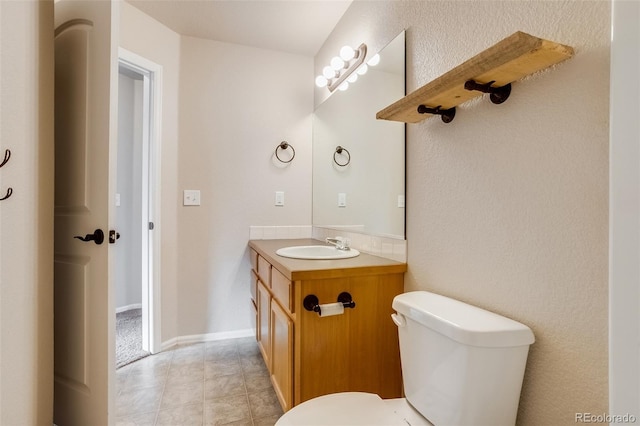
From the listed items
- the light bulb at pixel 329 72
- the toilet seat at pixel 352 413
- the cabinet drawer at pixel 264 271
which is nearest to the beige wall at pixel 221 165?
the light bulb at pixel 329 72

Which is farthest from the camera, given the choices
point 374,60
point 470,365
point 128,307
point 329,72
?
point 128,307

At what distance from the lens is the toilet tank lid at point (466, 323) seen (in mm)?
751

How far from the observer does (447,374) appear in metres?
0.81

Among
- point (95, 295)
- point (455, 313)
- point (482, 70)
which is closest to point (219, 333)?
point (95, 295)

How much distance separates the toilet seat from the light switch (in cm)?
173

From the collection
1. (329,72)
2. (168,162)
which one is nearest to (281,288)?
(168,162)

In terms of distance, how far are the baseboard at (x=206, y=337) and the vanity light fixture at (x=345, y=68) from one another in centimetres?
197

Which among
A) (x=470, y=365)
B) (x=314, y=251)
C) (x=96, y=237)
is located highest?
(x=96, y=237)

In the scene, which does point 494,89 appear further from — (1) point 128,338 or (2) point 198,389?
(1) point 128,338

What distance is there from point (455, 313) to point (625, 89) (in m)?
0.67

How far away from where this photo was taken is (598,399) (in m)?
0.68

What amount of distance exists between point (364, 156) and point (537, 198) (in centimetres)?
106

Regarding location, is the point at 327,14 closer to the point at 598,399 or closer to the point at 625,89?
the point at 625,89

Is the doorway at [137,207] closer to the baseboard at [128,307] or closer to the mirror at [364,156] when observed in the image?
the baseboard at [128,307]
